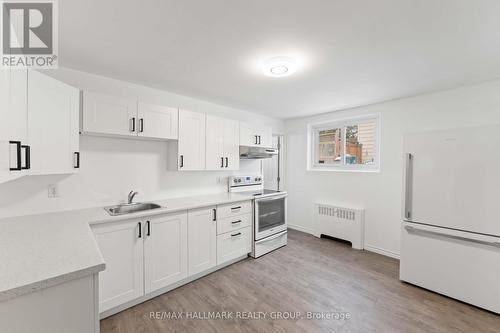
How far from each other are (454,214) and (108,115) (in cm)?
376

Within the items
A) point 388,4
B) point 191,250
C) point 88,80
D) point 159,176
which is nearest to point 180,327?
point 191,250

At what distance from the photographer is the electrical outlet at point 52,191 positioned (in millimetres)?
2100

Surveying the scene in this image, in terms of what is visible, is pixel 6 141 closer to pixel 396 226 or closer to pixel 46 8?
pixel 46 8

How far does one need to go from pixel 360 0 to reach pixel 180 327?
283 centimetres

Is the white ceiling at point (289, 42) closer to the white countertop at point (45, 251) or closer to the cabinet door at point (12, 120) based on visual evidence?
the cabinet door at point (12, 120)

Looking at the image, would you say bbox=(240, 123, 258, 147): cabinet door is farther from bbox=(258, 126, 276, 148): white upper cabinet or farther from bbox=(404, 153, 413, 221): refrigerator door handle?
bbox=(404, 153, 413, 221): refrigerator door handle

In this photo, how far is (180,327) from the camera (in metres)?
1.88

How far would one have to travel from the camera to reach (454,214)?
2.20 metres

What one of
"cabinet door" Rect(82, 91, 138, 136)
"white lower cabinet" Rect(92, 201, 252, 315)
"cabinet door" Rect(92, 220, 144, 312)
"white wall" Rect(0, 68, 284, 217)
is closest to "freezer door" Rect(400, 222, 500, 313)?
"white lower cabinet" Rect(92, 201, 252, 315)

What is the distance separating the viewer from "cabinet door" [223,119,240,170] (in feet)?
10.8

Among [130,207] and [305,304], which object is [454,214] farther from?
[130,207]

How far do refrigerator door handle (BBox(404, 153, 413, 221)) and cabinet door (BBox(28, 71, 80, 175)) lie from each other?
11.7 ft

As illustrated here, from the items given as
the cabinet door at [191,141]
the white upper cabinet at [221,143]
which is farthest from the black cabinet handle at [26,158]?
the white upper cabinet at [221,143]

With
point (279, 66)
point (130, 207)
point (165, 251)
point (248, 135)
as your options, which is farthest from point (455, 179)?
point (130, 207)
